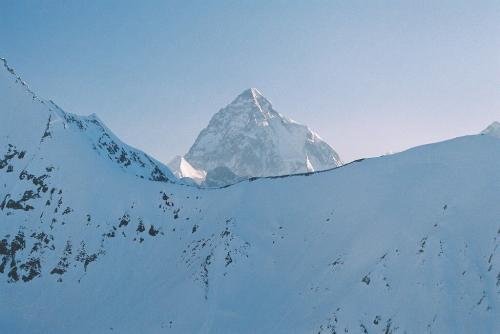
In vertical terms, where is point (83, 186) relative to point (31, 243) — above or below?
above

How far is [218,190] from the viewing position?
262 ft

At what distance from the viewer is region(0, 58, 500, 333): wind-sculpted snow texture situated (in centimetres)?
4931

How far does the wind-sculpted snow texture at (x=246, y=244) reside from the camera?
49.3 metres

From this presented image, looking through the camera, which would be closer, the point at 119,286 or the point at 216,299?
the point at 216,299

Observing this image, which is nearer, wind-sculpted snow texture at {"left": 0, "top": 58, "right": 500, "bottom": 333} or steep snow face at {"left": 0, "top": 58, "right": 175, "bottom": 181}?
wind-sculpted snow texture at {"left": 0, "top": 58, "right": 500, "bottom": 333}

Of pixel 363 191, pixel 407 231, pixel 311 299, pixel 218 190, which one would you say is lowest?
pixel 311 299

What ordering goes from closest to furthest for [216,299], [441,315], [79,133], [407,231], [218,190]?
1. [441,315]
2. [407,231]
3. [216,299]
4. [218,190]
5. [79,133]

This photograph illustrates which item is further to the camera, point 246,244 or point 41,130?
point 41,130

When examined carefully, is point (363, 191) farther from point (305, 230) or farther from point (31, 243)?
point (31, 243)

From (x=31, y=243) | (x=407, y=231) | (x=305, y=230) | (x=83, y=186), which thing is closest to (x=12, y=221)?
(x=31, y=243)

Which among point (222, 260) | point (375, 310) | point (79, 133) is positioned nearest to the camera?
point (375, 310)

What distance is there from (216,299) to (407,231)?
23266 millimetres

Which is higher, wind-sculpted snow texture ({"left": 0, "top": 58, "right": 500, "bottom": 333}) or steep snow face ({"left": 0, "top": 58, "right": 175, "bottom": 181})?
steep snow face ({"left": 0, "top": 58, "right": 175, "bottom": 181})

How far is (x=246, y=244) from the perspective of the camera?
66.5 meters
